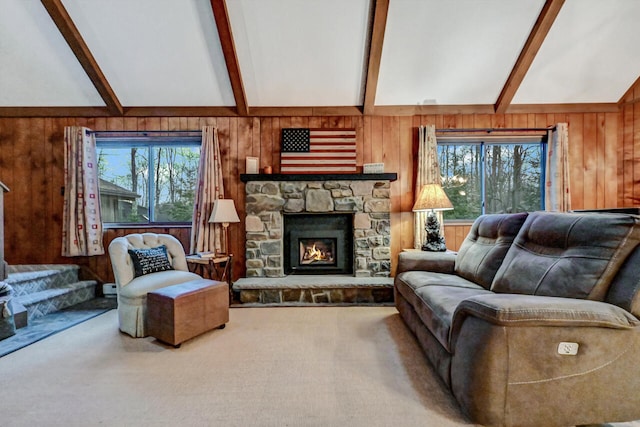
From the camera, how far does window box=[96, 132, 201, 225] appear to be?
147 inches

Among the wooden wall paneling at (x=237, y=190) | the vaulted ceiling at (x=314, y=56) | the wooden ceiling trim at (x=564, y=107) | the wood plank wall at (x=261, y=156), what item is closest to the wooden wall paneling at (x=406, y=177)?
the wood plank wall at (x=261, y=156)

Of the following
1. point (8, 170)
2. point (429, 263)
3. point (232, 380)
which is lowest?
point (232, 380)

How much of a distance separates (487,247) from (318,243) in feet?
6.43

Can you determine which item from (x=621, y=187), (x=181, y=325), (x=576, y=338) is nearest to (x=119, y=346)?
(x=181, y=325)

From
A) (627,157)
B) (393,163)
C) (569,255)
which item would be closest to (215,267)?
(393,163)

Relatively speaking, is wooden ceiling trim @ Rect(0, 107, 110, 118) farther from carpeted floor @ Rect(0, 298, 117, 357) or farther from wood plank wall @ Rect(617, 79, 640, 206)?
wood plank wall @ Rect(617, 79, 640, 206)

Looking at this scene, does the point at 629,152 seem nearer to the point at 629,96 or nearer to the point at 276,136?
the point at 629,96

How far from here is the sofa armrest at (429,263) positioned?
2.50 m

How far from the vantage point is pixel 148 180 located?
12.4ft

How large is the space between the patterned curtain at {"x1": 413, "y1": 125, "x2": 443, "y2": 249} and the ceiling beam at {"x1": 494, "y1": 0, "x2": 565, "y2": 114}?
0.90 meters

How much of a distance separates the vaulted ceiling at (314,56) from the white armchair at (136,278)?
1.87 m

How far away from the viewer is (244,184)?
3590mm

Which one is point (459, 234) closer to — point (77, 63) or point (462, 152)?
point (462, 152)

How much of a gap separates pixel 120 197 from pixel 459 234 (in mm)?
4731
